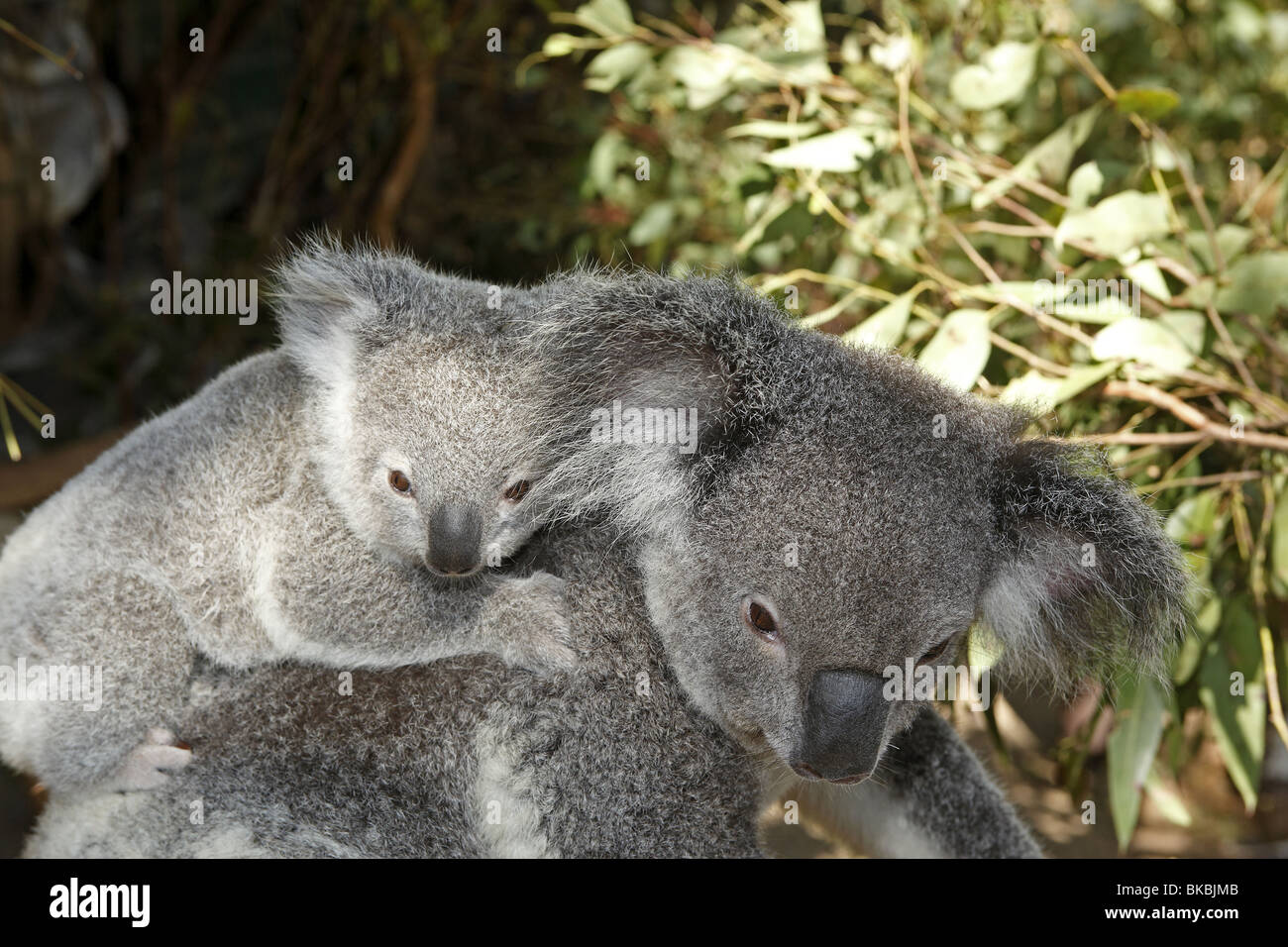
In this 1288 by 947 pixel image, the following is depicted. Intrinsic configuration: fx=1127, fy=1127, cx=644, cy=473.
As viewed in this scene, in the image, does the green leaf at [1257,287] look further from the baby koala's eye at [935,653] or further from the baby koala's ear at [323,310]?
the baby koala's ear at [323,310]

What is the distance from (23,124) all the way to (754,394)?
14.5 feet

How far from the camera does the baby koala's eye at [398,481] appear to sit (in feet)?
6.89

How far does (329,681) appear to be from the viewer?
6.58 feet

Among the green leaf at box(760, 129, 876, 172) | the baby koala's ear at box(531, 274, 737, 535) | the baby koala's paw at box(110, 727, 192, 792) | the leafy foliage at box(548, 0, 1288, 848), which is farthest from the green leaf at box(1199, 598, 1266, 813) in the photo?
the baby koala's paw at box(110, 727, 192, 792)

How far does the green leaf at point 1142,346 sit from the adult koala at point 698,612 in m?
0.54

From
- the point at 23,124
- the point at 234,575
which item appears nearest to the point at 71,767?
the point at 234,575

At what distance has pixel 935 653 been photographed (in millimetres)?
1828

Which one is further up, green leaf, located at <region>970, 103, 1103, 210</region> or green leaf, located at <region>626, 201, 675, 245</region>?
green leaf, located at <region>970, 103, 1103, 210</region>

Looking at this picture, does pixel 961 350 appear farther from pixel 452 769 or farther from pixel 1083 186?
pixel 452 769

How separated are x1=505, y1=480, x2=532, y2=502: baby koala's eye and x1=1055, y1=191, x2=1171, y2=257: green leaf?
1348 millimetres

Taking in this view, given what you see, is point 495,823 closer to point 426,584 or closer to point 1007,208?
point 426,584

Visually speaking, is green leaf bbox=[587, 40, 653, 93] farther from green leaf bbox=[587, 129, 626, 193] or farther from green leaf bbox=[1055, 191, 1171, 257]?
green leaf bbox=[1055, 191, 1171, 257]

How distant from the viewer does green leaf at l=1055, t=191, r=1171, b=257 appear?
2.52m
